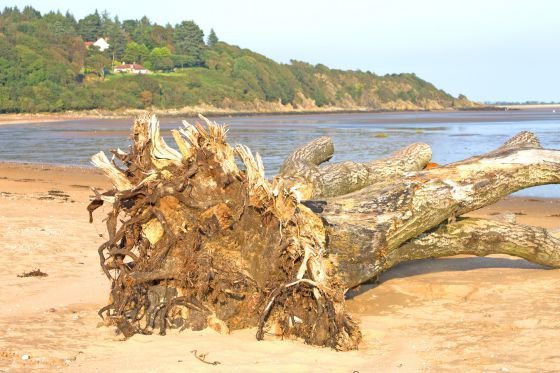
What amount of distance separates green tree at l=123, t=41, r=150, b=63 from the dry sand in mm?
140232

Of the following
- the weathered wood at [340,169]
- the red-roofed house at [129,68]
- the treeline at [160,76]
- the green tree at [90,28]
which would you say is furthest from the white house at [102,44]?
the weathered wood at [340,169]

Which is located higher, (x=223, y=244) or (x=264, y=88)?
(x=264, y=88)

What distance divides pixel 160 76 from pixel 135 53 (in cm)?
2056

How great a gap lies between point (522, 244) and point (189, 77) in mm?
124440

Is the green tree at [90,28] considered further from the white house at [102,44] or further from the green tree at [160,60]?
the green tree at [160,60]

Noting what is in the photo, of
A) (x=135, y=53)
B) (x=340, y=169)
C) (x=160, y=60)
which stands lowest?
(x=340, y=169)

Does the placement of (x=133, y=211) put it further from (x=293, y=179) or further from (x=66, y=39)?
(x=66, y=39)

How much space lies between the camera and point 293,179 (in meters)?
8.15

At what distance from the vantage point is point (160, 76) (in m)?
127

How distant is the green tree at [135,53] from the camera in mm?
144625

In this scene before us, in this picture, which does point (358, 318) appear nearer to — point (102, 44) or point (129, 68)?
point (129, 68)

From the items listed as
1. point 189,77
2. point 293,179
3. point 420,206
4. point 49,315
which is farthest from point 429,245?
point 189,77

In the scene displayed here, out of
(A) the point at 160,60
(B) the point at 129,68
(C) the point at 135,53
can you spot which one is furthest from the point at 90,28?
(B) the point at 129,68

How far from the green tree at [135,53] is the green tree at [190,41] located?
10.1 meters
